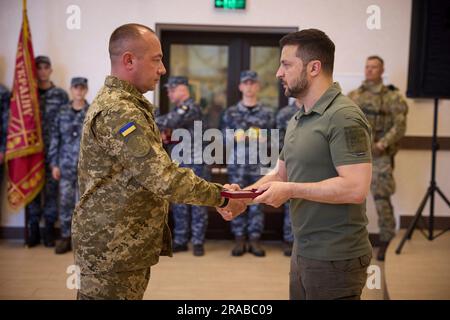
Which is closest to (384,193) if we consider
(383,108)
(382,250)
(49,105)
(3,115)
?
(382,250)

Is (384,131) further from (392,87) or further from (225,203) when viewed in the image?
(225,203)

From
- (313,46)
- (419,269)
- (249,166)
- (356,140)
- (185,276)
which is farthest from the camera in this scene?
(249,166)

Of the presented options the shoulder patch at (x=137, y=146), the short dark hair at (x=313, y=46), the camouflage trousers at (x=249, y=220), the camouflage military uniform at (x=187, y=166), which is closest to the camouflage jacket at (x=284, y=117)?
the camouflage trousers at (x=249, y=220)

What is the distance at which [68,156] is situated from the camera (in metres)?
4.71

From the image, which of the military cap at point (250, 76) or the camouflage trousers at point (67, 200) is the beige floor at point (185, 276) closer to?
the camouflage trousers at point (67, 200)

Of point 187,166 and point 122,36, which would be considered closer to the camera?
point 122,36

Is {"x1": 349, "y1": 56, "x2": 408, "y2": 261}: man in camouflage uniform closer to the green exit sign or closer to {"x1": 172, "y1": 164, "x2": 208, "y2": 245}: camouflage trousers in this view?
the green exit sign

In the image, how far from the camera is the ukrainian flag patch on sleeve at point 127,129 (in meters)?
1.74

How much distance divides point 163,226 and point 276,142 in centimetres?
293

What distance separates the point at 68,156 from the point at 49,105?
0.56 metres

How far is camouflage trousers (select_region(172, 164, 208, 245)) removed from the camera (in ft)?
15.4

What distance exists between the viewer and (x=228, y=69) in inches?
208

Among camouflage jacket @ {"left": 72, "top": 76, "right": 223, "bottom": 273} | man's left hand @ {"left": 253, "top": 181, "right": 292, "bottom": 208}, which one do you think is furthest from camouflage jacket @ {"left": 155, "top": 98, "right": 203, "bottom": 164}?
man's left hand @ {"left": 253, "top": 181, "right": 292, "bottom": 208}

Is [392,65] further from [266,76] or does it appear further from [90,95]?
[90,95]
